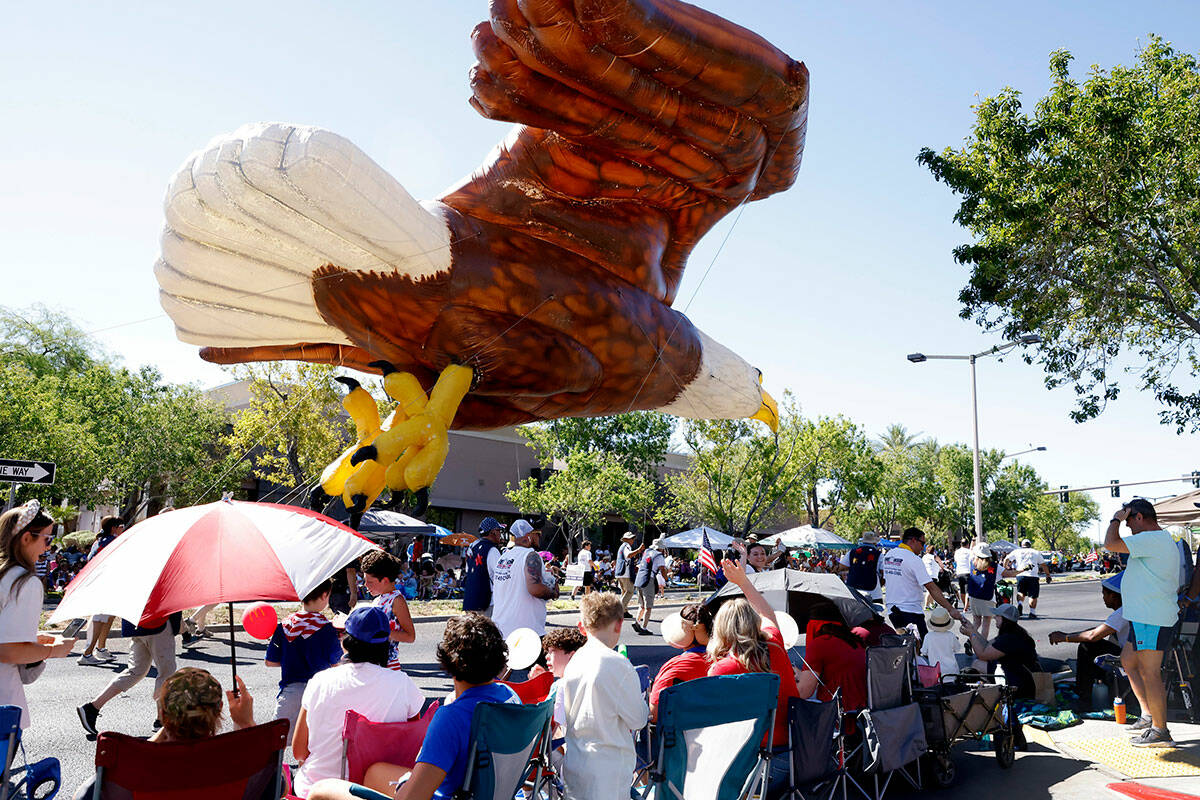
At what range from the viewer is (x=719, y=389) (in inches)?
267

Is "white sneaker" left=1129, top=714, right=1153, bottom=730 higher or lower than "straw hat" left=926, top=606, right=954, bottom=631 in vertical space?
lower

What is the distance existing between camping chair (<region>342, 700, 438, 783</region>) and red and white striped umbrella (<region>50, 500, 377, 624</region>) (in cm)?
58

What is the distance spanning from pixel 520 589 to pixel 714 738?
10.9 ft

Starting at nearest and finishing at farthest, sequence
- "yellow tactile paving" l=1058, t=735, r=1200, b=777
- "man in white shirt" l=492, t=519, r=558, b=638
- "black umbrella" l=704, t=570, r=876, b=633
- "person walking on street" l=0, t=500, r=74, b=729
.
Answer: "person walking on street" l=0, t=500, r=74, b=729 < "yellow tactile paving" l=1058, t=735, r=1200, b=777 < "black umbrella" l=704, t=570, r=876, b=633 < "man in white shirt" l=492, t=519, r=558, b=638

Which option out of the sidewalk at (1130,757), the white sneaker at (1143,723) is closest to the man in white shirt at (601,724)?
the sidewalk at (1130,757)

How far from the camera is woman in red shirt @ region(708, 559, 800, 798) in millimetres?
3947

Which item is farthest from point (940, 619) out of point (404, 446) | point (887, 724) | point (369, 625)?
point (369, 625)

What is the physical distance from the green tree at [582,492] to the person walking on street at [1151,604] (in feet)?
94.9

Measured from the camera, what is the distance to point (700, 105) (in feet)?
17.3

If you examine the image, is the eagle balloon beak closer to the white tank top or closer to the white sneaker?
the white tank top

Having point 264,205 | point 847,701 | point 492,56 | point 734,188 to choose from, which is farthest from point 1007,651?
point 264,205

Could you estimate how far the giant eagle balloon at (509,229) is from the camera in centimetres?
473

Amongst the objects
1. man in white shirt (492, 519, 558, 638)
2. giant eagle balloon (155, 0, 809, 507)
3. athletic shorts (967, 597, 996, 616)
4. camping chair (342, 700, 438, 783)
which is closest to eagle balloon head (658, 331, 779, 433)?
giant eagle balloon (155, 0, 809, 507)

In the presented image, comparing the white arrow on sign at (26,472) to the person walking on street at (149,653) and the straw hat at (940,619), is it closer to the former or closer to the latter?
the person walking on street at (149,653)
